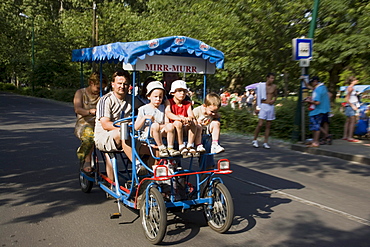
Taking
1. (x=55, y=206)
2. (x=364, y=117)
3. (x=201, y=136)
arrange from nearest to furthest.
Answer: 1. (x=201, y=136)
2. (x=55, y=206)
3. (x=364, y=117)

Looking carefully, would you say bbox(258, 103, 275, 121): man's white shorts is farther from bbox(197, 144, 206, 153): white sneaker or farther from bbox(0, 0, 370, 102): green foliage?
bbox(197, 144, 206, 153): white sneaker

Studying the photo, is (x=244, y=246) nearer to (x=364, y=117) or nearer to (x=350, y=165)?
(x=350, y=165)

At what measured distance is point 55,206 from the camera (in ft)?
20.0

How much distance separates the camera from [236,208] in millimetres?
6008

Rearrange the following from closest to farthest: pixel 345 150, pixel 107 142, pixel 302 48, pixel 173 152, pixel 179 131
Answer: pixel 173 152 → pixel 179 131 → pixel 107 142 → pixel 345 150 → pixel 302 48

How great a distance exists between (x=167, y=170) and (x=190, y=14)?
61.3 ft

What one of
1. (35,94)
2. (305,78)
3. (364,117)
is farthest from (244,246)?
(35,94)

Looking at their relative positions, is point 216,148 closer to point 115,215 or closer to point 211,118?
point 211,118

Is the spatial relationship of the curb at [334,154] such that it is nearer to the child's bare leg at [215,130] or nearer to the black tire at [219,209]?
the child's bare leg at [215,130]

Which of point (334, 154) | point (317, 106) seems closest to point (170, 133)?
point (334, 154)

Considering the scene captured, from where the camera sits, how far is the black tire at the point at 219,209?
4781mm

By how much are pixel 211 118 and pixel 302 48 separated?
7053 millimetres

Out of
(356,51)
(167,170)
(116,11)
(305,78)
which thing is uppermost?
(116,11)

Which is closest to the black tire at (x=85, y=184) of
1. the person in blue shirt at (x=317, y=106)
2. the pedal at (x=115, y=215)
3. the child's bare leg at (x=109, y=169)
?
the child's bare leg at (x=109, y=169)
